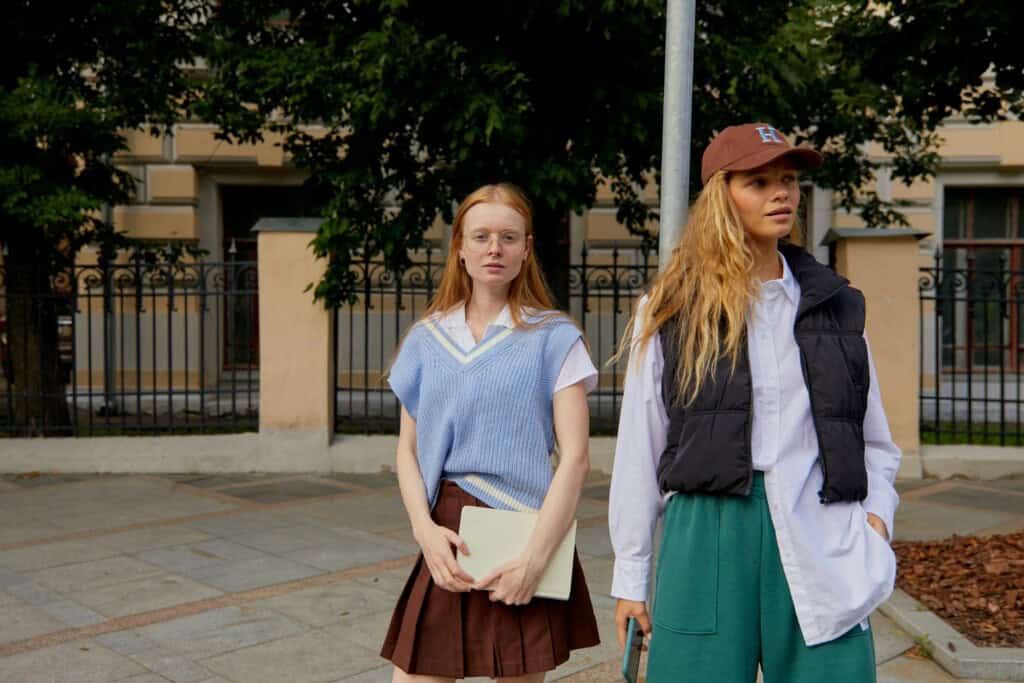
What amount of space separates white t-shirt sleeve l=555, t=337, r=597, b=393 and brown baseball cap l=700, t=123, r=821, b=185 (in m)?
0.53

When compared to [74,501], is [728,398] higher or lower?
higher

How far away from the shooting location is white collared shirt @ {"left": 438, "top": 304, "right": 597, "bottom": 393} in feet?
9.02

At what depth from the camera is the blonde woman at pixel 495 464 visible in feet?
8.77

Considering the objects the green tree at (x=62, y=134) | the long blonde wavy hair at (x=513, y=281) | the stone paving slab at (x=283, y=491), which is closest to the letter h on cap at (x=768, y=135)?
the long blonde wavy hair at (x=513, y=281)

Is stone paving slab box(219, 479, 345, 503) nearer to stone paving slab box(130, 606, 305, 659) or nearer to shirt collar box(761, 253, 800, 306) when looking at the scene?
stone paving slab box(130, 606, 305, 659)

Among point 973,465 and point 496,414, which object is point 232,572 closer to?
point 496,414

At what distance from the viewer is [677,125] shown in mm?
3650

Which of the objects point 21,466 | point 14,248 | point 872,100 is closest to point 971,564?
point 872,100

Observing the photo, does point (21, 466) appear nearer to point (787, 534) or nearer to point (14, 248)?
point (14, 248)

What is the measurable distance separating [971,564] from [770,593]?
3.84 metres

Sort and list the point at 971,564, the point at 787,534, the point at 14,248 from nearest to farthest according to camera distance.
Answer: the point at 787,534 < the point at 971,564 < the point at 14,248

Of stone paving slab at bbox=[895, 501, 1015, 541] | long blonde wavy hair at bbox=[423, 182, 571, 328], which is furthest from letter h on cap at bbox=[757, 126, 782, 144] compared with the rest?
stone paving slab at bbox=[895, 501, 1015, 541]

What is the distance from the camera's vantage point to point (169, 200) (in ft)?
52.9

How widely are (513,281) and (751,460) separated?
803 mm
